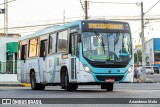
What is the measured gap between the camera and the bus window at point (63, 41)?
931 inches

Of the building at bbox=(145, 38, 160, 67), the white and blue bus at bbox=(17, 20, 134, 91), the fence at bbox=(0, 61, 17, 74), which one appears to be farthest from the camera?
the building at bbox=(145, 38, 160, 67)

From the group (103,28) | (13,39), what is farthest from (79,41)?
(13,39)

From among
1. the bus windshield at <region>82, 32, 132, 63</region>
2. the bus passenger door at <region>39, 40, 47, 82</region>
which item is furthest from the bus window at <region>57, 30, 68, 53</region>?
the bus passenger door at <region>39, 40, 47, 82</region>

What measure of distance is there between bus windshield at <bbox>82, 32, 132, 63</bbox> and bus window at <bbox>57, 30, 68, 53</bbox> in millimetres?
1449

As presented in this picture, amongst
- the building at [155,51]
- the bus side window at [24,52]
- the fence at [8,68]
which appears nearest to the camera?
the bus side window at [24,52]

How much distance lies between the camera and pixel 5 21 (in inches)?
2763

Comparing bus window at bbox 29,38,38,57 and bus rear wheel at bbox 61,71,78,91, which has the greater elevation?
bus window at bbox 29,38,38,57

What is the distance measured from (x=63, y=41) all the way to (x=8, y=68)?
2516 centimetres

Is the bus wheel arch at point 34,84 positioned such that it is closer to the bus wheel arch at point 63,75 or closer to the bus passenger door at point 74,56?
the bus wheel arch at point 63,75

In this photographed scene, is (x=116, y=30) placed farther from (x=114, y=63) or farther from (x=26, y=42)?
(x=26, y=42)

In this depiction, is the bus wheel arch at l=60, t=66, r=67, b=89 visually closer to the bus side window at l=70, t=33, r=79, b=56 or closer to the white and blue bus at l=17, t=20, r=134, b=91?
the white and blue bus at l=17, t=20, r=134, b=91

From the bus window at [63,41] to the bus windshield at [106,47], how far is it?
1.45m

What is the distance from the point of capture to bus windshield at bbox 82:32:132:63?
73.4 feet

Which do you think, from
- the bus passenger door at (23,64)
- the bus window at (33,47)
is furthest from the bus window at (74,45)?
the bus passenger door at (23,64)
